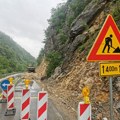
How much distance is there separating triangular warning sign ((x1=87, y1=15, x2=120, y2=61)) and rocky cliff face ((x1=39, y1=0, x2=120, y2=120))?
5.35m

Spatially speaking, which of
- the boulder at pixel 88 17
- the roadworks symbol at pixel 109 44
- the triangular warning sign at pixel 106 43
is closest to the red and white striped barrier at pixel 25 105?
the triangular warning sign at pixel 106 43

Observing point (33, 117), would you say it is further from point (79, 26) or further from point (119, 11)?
point (79, 26)

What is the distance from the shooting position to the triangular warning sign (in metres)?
6.52

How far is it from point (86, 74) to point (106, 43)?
11.9 metres

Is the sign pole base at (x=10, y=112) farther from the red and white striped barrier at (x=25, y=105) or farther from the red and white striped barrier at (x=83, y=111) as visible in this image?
the red and white striped barrier at (x=83, y=111)

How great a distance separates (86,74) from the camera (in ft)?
60.1

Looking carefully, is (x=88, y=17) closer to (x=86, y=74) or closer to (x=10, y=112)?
(x=86, y=74)

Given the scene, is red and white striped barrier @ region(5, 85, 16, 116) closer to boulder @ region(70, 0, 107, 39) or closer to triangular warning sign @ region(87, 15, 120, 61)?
triangular warning sign @ region(87, 15, 120, 61)

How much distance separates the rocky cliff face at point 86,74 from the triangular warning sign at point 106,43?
17.6 ft

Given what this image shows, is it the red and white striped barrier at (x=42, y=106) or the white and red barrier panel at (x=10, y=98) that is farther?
the white and red barrier panel at (x=10, y=98)

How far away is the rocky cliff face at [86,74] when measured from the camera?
13192 mm

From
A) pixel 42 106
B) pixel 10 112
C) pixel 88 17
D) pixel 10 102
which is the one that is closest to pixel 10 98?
pixel 10 102

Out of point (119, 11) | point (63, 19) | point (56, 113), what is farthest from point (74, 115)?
point (63, 19)

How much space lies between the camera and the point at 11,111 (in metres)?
12.6
